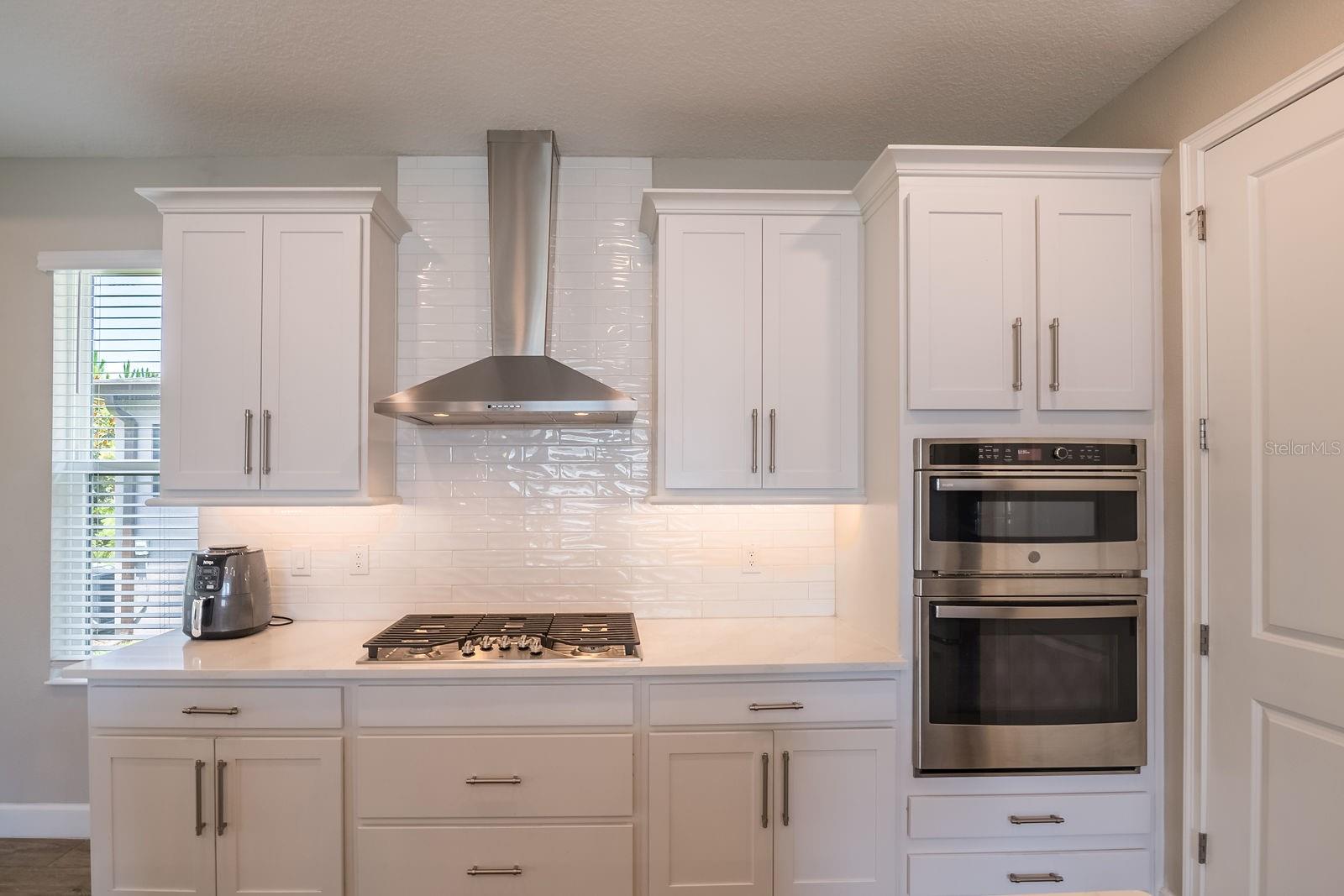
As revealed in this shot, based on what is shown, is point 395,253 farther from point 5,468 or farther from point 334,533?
point 5,468

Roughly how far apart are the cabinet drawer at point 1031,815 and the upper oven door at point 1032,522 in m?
0.67

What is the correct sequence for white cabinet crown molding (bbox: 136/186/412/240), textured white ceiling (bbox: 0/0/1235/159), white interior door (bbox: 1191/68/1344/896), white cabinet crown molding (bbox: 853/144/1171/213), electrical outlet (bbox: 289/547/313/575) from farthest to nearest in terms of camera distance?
electrical outlet (bbox: 289/547/313/575) → white cabinet crown molding (bbox: 136/186/412/240) → white cabinet crown molding (bbox: 853/144/1171/213) → textured white ceiling (bbox: 0/0/1235/159) → white interior door (bbox: 1191/68/1344/896)

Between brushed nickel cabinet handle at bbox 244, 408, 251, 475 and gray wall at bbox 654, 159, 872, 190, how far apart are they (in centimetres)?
167

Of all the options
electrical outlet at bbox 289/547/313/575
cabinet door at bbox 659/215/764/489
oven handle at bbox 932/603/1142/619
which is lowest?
oven handle at bbox 932/603/1142/619

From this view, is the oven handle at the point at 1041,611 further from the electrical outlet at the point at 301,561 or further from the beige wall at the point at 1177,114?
the electrical outlet at the point at 301,561

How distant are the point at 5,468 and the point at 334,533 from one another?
4.36 ft

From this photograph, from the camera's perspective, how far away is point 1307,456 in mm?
1781

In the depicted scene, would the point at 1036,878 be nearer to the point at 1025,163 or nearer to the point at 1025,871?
the point at 1025,871

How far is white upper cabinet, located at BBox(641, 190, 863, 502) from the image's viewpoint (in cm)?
254

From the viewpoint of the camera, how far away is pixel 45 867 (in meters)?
2.76

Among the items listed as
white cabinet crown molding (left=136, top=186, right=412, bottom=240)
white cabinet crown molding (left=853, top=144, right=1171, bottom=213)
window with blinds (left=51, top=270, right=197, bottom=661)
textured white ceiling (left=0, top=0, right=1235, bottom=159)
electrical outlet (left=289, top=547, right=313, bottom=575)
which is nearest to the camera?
textured white ceiling (left=0, top=0, right=1235, bottom=159)

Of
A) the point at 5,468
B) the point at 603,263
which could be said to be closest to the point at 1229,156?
the point at 603,263

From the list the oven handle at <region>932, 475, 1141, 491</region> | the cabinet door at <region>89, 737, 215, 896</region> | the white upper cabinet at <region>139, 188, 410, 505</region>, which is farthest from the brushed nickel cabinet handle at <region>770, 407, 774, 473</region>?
the cabinet door at <region>89, 737, 215, 896</region>

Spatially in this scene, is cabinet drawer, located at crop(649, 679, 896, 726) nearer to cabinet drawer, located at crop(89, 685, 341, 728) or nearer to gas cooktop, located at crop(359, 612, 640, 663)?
gas cooktop, located at crop(359, 612, 640, 663)
